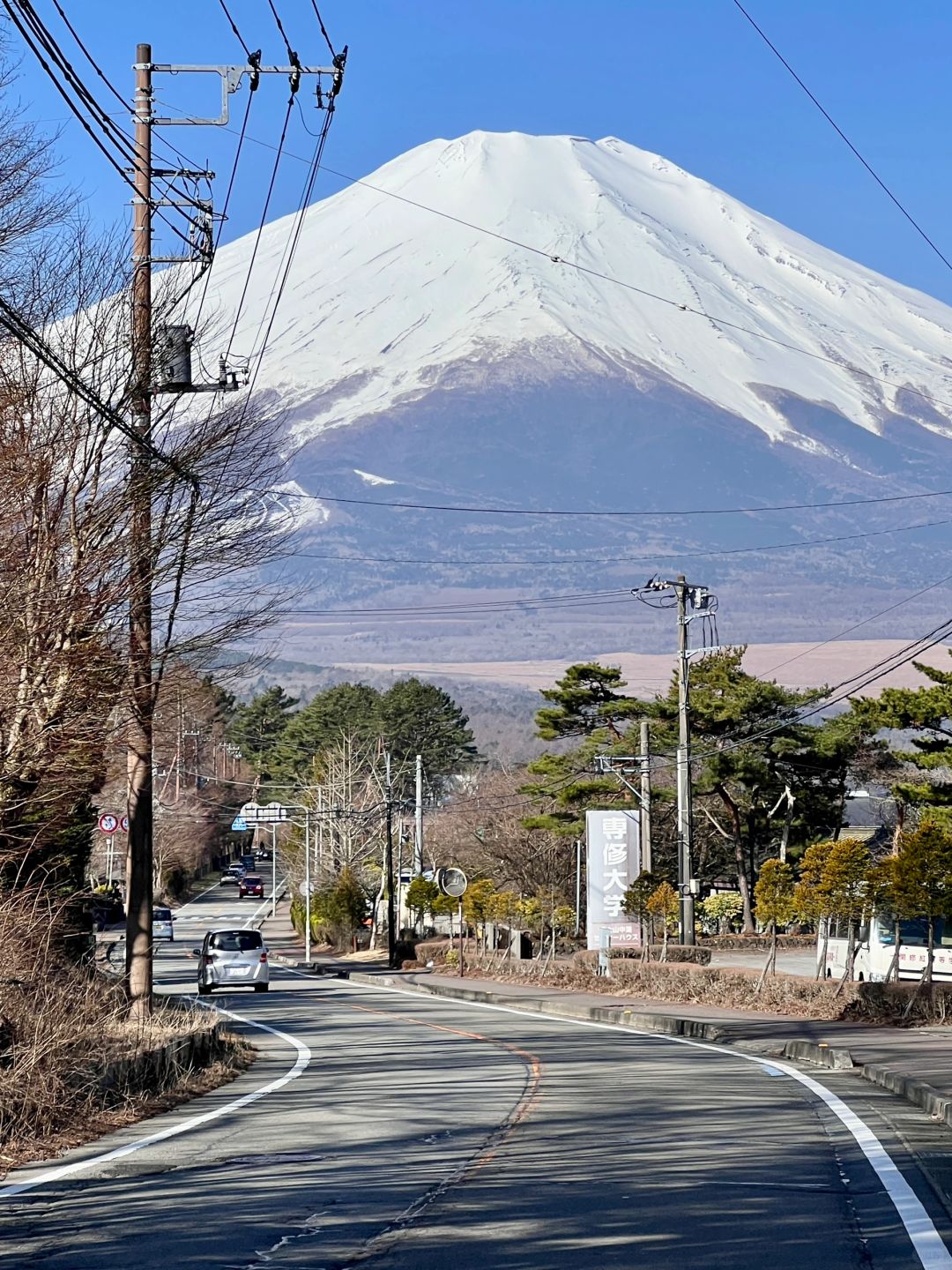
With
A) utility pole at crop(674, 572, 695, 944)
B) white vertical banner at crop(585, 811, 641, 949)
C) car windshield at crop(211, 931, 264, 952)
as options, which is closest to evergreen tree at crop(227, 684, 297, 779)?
white vertical banner at crop(585, 811, 641, 949)

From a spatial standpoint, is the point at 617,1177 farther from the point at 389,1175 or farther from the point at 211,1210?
the point at 211,1210

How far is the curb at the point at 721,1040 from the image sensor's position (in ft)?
49.8

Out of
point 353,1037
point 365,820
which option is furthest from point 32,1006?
point 365,820

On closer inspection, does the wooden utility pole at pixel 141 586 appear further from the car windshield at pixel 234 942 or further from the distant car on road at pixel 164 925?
the distant car on road at pixel 164 925

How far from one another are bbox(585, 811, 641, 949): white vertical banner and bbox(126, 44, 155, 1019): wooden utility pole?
2785 cm

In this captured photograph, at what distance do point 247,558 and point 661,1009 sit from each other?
14151mm

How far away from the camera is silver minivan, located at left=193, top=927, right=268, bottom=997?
40188mm

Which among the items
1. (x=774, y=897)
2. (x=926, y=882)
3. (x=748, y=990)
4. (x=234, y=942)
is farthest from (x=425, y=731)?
(x=926, y=882)

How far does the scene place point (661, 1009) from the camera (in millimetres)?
30125

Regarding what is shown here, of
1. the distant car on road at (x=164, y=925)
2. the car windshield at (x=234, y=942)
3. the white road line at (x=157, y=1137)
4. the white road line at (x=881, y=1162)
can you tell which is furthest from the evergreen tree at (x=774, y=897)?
the distant car on road at (x=164, y=925)

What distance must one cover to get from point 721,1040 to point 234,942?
19.2m

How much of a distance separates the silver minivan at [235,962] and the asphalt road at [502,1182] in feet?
75.1

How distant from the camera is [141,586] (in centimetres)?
1808

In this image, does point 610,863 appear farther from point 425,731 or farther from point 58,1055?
point 425,731
